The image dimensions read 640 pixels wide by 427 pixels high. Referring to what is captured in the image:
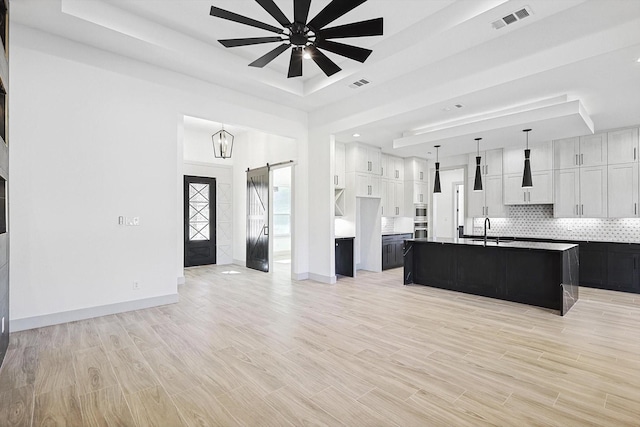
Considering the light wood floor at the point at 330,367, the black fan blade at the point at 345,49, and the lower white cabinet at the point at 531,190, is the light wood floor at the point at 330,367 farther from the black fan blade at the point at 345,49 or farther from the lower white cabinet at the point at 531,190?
the black fan blade at the point at 345,49

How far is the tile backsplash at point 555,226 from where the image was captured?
20.9ft

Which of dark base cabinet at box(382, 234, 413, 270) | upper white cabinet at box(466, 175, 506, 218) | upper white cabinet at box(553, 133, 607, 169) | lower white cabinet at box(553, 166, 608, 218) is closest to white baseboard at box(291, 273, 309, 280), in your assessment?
dark base cabinet at box(382, 234, 413, 270)

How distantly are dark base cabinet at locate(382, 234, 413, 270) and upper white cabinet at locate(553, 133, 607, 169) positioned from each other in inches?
150

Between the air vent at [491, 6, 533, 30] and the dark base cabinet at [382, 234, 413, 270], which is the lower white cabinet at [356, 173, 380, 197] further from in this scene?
the air vent at [491, 6, 533, 30]

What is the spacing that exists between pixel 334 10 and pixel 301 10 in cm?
30

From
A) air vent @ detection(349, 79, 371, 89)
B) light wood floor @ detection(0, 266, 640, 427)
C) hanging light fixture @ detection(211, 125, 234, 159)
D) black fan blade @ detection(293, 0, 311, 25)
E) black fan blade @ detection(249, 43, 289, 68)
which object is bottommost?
light wood floor @ detection(0, 266, 640, 427)

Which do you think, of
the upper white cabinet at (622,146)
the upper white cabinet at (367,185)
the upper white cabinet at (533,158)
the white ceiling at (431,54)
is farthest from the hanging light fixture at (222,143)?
the upper white cabinet at (622,146)

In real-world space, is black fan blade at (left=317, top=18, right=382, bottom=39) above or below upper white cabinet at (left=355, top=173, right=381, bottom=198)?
above

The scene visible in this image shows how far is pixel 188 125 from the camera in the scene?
8.19 m

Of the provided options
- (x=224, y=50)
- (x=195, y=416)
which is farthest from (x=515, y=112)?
(x=195, y=416)

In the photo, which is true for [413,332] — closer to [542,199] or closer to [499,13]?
[499,13]

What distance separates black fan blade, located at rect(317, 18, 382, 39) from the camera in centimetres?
307

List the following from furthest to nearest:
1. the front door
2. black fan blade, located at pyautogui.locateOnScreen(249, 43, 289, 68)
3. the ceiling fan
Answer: the front door
black fan blade, located at pyautogui.locateOnScreen(249, 43, 289, 68)
the ceiling fan

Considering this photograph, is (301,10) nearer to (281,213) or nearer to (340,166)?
(340,166)
